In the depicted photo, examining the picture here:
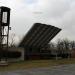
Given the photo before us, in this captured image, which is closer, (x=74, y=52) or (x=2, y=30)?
(x=2, y=30)

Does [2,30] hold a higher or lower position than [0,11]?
lower

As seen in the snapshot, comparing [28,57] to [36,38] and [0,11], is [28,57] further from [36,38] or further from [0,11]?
[0,11]

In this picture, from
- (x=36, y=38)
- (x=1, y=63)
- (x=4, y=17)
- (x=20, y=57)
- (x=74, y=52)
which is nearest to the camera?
(x=1, y=63)

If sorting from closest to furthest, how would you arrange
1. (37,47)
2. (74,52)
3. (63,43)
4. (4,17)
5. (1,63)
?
(1,63) < (4,17) < (37,47) < (74,52) < (63,43)

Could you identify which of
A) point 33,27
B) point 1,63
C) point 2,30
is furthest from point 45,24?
point 1,63

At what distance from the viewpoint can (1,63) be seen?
36.5 m

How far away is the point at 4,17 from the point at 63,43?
8974cm

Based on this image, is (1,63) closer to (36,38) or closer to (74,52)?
(36,38)

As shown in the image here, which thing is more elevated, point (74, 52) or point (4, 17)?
Result: point (4, 17)

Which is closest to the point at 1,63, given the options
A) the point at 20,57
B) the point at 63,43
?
the point at 20,57

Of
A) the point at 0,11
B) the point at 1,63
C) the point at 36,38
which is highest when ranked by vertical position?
the point at 0,11

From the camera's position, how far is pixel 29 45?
210 ft

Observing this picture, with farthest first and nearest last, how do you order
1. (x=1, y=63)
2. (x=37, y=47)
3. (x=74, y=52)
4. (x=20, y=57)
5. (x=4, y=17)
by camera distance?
(x=74, y=52) < (x=37, y=47) < (x=20, y=57) < (x=4, y=17) < (x=1, y=63)

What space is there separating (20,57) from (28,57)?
19.3 feet
